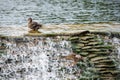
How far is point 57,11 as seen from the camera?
23938mm

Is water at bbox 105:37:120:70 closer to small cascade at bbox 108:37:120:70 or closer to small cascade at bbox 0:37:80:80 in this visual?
small cascade at bbox 108:37:120:70

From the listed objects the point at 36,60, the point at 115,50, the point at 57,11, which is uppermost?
the point at 115,50

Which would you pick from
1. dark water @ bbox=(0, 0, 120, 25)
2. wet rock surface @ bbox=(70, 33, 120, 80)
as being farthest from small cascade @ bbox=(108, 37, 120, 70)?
dark water @ bbox=(0, 0, 120, 25)

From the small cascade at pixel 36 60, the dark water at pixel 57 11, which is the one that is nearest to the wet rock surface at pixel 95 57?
the small cascade at pixel 36 60

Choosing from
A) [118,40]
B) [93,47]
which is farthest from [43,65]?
[118,40]

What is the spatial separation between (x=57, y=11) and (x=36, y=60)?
11595 millimetres

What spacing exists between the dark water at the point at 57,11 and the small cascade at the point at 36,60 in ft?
17.9

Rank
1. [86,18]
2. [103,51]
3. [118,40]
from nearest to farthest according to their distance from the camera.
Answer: [103,51] → [118,40] → [86,18]

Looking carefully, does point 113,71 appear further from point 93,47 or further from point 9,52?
point 9,52

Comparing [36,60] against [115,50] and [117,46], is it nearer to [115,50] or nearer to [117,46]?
[115,50]

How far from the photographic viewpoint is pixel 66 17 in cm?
2123

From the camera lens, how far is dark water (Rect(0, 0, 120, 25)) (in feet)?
65.9

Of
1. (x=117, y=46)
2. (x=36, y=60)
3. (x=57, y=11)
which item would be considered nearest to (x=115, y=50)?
(x=117, y=46)

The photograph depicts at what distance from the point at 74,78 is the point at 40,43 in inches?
112
